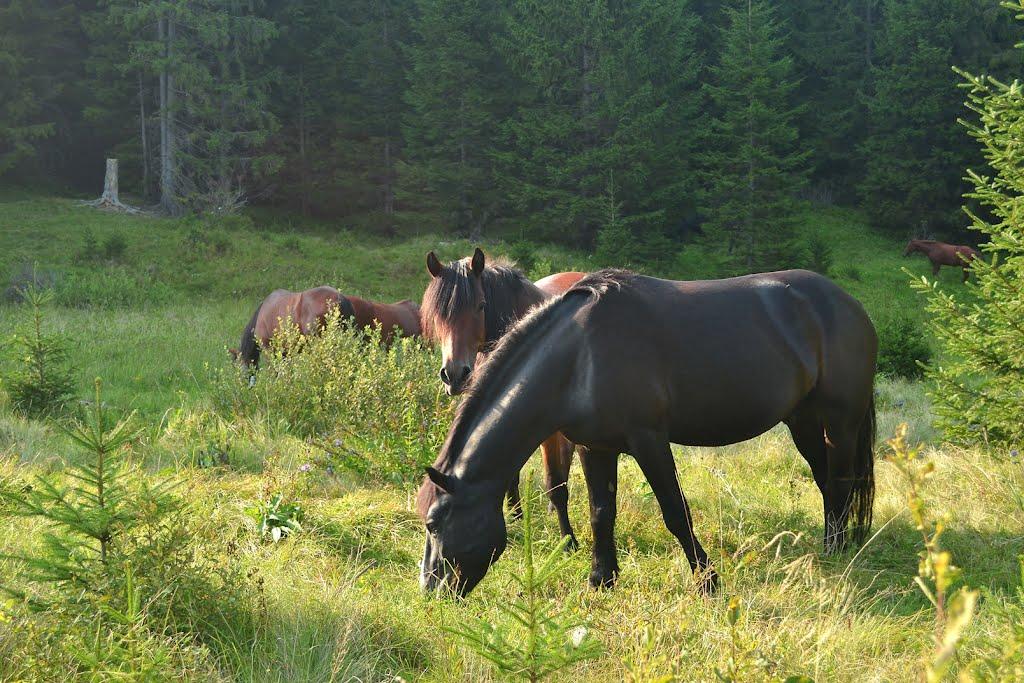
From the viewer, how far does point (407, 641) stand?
312 centimetres

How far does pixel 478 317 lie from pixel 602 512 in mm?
1414

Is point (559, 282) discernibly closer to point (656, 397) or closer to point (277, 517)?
point (656, 397)

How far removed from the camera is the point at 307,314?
10.2 m

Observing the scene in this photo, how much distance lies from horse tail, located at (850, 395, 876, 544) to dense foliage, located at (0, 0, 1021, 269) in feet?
69.0

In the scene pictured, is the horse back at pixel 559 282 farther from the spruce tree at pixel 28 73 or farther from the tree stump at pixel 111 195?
the spruce tree at pixel 28 73

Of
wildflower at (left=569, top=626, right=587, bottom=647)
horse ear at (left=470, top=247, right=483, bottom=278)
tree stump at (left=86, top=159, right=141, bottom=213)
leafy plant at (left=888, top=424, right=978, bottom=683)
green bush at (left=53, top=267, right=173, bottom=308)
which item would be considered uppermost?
leafy plant at (left=888, top=424, right=978, bottom=683)

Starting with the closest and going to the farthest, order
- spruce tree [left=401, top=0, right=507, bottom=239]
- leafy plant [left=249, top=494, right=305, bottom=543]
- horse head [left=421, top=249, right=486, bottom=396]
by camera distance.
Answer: leafy plant [left=249, top=494, right=305, bottom=543] → horse head [left=421, top=249, right=486, bottom=396] → spruce tree [left=401, top=0, right=507, bottom=239]

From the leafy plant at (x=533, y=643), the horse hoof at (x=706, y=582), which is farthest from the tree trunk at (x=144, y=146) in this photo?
the leafy plant at (x=533, y=643)

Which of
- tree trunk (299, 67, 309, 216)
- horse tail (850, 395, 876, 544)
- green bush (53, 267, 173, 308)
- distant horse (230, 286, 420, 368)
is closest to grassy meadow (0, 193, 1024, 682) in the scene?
horse tail (850, 395, 876, 544)

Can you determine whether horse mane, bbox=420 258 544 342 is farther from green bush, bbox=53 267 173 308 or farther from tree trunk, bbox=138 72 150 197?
tree trunk, bbox=138 72 150 197

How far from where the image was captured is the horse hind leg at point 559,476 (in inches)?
193

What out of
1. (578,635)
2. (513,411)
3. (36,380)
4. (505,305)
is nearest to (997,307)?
(505,305)

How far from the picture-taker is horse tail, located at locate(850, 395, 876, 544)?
492 centimetres

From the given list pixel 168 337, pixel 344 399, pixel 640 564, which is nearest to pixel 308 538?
pixel 640 564
